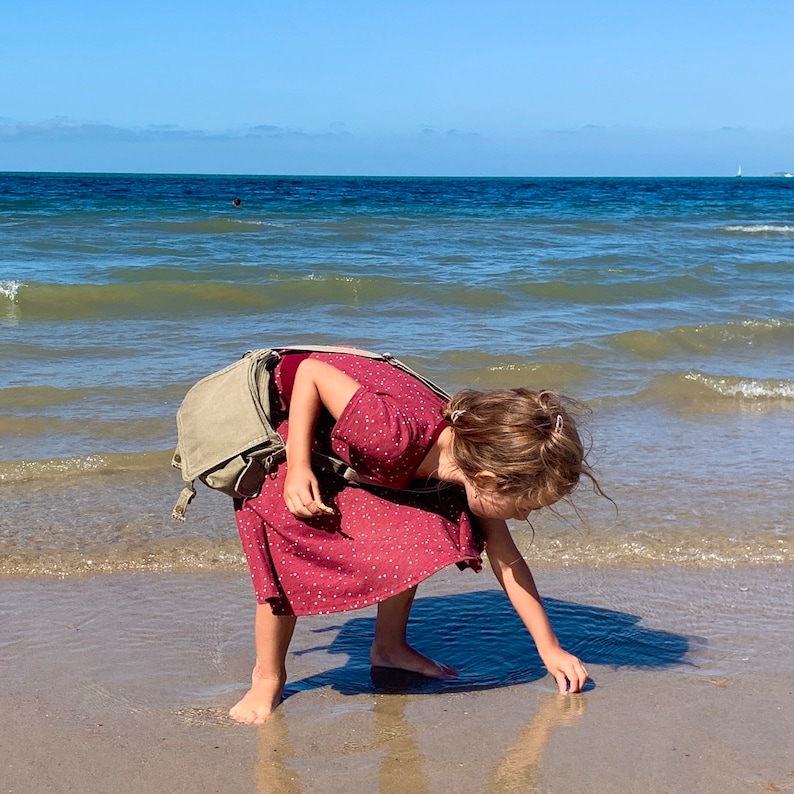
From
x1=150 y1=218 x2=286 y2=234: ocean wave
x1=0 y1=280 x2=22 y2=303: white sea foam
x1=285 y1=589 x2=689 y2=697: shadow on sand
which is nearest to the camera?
x1=285 y1=589 x2=689 y2=697: shadow on sand

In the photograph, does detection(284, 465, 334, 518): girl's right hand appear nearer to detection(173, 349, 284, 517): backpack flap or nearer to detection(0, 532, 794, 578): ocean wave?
detection(173, 349, 284, 517): backpack flap

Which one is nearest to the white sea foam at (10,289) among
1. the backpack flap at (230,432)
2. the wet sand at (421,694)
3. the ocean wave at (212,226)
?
the wet sand at (421,694)

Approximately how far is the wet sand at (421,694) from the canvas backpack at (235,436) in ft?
1.54

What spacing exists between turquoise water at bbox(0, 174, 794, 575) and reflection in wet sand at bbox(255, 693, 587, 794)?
1021 mm

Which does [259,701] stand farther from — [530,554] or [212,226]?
[212,226]

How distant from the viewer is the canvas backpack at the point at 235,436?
7.48 feet

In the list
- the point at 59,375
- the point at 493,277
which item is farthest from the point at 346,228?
the point at 59,375

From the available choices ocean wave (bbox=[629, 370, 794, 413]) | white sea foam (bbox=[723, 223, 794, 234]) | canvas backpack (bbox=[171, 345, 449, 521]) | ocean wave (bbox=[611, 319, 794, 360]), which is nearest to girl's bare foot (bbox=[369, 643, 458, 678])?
canvas backpack (bbox=[171, 345, 449, 521])

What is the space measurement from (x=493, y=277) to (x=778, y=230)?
10669 millimetres

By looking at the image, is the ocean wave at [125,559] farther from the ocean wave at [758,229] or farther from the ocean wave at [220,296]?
the ocean wave at [758,229]

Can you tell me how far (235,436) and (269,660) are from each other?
1.69 ft

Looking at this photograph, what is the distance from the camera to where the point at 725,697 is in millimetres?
2369

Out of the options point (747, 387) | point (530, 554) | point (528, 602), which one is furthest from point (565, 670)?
point (747, 387)

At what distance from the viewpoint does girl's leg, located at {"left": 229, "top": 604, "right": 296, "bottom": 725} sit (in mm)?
2334
